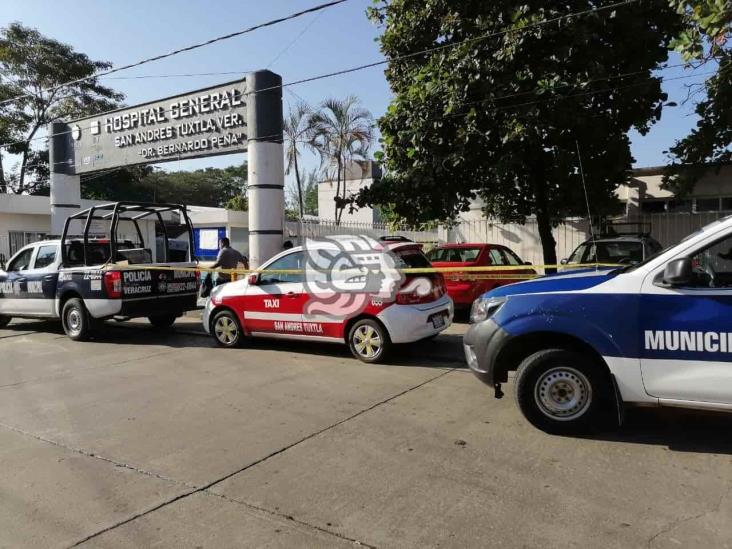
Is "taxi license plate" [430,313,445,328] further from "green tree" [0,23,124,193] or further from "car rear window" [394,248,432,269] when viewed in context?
"green tree" [0,23,124,193]

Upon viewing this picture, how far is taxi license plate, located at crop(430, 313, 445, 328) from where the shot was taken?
7414 mm

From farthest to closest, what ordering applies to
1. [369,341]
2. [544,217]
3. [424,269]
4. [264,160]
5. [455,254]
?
1. [544,217]
2. [264,160]
3. [455,254]
4. [424,269]
5. [369,341]

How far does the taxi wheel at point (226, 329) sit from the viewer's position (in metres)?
8.48

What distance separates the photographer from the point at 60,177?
17.4 m

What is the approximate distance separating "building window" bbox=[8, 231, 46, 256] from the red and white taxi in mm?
19663

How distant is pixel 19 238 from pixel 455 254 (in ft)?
69.2

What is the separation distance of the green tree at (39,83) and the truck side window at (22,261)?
21.2 meters

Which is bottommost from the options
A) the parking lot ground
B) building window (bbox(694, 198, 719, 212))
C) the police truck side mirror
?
the parking lot ground

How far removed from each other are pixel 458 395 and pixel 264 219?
761cm

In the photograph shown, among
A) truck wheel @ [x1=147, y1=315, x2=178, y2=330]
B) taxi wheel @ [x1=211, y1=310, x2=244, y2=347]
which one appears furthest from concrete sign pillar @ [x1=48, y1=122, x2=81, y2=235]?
taxi wheel @ [x1=211, y1=310, x2=244, y2=347]

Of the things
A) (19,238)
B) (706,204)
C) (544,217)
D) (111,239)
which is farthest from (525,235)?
(19,238)

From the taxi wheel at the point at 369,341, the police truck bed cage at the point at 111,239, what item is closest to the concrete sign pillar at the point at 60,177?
the police truck bed cage at the point at 111,239

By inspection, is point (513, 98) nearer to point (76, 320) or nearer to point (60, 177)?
point (76, 320)

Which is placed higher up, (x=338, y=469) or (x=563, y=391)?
(x=563, y=391)
